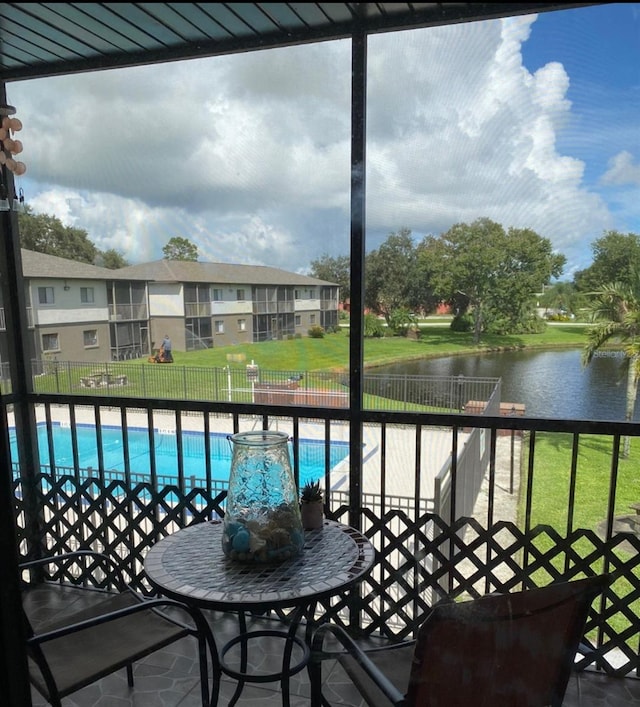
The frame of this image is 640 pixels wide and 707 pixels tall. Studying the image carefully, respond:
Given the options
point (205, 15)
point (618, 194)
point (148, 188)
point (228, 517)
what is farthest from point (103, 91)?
point (618, 194)

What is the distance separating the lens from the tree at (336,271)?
97.0 inches

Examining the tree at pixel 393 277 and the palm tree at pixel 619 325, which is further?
the tree at pixel 393 277

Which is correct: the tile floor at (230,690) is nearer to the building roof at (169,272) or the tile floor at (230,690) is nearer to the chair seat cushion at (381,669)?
the chair seat cushion at (381,669)

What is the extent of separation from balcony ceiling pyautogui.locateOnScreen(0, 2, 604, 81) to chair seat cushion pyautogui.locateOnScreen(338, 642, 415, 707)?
7.13ft

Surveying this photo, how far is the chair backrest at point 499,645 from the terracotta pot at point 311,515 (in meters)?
0.88

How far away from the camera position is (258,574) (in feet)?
5.71

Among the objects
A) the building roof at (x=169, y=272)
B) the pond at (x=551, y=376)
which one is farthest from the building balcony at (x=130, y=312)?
the pond at (x=551, y=376)

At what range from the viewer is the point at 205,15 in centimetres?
198

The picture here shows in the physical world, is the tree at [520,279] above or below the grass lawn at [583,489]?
above

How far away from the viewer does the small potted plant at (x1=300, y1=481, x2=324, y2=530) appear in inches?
81.7

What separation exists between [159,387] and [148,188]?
45.8 inches

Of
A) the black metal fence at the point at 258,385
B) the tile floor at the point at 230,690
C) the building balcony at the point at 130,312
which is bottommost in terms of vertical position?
the tile floor at the point at 230,690

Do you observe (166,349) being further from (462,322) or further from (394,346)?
(462,322)

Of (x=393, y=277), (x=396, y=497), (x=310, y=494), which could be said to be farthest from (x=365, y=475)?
→ (x=393, y=277)
